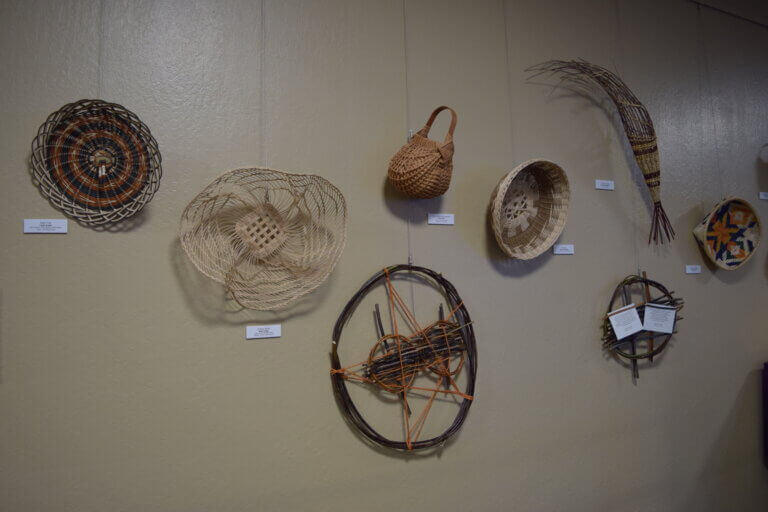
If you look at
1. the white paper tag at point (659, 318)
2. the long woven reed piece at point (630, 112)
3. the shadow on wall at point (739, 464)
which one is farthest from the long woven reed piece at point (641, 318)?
the shadow on wall at point (739, 464)

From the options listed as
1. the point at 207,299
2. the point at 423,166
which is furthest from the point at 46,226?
the point at 423,166

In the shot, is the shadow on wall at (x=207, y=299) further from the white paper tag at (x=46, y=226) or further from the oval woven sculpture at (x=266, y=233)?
the white paper tag at (x=46, y=226)

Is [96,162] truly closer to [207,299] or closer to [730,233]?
[207,299]

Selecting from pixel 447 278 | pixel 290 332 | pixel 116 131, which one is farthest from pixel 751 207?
pixel 116 131

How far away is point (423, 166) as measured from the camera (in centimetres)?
140

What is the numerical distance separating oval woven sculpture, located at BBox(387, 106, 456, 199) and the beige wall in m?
0.11

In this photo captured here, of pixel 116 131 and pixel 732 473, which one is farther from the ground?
pixel 116 131

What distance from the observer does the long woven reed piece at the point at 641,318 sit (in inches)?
73.9

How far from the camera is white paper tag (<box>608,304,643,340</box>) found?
184cm

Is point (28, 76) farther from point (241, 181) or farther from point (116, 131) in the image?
point (241, 181)

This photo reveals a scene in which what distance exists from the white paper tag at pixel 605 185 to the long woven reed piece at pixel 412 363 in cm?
81

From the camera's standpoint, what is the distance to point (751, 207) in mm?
2180

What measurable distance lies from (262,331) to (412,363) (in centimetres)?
46

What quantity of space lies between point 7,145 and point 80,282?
36 centimetres
